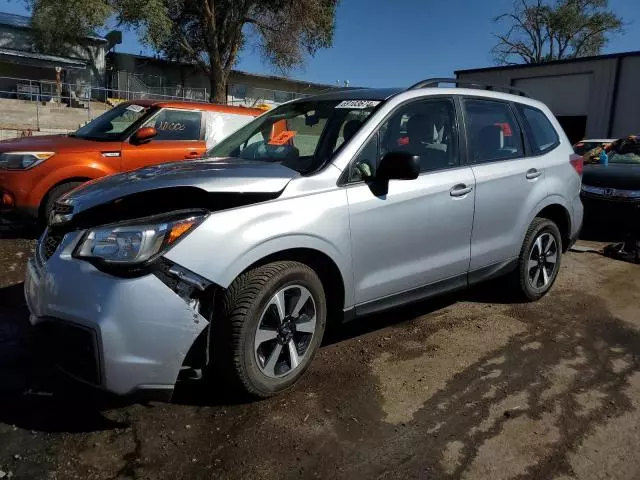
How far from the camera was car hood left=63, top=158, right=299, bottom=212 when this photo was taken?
2.93m

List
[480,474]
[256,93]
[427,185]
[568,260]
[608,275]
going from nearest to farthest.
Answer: [480,474] → [427,185] → [608,275] → [568,260] → [256,93]

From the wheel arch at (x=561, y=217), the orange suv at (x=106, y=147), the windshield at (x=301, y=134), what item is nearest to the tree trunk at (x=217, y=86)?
the orange suv at (x=106, y=147)

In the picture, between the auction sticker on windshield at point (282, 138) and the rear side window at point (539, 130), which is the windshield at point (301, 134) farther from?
the rear side window at point (539, 130)

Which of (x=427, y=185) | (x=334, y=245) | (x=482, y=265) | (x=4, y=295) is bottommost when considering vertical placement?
(x=4, y=295)

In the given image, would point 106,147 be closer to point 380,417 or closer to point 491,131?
point 491,131

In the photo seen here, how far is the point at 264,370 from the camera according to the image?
3051 mm

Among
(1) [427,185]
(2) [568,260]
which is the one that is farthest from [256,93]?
(1) [427,185]

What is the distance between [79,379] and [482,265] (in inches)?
115

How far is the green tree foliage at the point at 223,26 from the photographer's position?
96.3 feet

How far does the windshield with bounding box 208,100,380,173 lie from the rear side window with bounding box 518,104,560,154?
179 cm

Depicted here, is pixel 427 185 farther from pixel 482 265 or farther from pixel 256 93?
pixel 256 93

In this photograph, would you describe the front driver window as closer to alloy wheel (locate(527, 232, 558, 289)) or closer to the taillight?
alloy wheel (locate(527, 232, 558, 289))

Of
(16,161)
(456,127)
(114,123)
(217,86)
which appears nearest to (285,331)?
(456,127)

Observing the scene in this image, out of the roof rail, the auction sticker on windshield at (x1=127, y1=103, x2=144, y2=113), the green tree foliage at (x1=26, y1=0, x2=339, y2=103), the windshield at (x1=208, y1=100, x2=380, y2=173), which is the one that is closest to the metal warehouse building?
the green tree foliage at (x1=26, y1=0, x2=339, y2=103)
